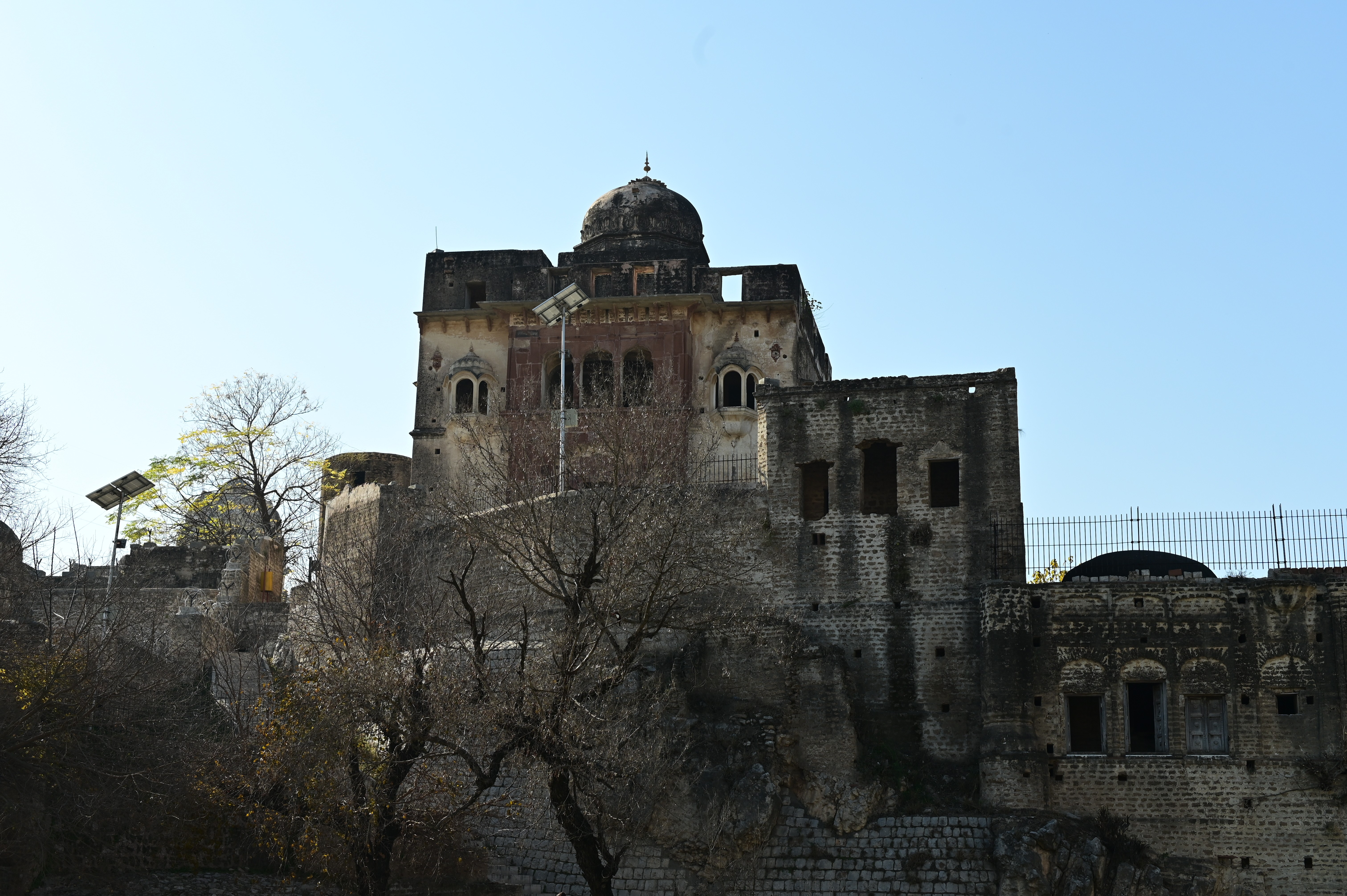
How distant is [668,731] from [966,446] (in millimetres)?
7984

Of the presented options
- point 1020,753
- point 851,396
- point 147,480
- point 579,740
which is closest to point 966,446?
point 851,396

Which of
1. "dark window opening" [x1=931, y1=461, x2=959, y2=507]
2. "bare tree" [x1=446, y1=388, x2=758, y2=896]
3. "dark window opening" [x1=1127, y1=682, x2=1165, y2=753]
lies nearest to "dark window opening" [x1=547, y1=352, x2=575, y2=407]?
"bare tree" [x1=446, y1=388, x2=758, y2=896]

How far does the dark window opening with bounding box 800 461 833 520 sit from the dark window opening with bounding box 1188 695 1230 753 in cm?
752

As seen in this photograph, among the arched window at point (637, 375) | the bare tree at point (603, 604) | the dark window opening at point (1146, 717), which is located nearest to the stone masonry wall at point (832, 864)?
the bare tree at point (603, 604)

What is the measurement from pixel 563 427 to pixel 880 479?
6572 mm

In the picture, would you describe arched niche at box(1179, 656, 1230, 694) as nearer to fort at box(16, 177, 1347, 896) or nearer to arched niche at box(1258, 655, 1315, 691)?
fort at box(16, 177, 1347, 896)

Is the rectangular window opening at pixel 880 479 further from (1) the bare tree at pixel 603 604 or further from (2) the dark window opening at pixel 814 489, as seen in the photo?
(1) the bare tree at pixel 603 604

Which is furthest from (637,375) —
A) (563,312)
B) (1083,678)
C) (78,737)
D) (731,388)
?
(78,737)

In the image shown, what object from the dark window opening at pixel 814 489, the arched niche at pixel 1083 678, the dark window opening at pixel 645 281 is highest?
the dark window opening at pixel 645 281

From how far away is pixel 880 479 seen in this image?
32.5 meters

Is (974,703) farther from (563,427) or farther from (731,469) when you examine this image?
(731,469)

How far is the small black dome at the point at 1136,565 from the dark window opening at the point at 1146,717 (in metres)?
2.27

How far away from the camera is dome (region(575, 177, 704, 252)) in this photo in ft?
144

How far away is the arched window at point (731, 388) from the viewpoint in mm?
41344
